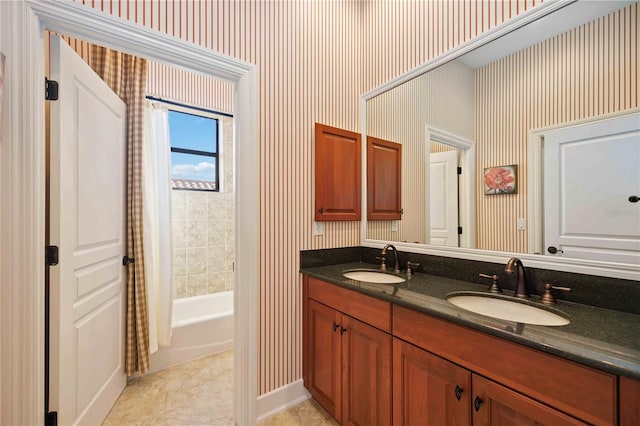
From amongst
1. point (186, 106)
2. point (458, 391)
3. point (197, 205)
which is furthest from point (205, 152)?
point (458, 391)

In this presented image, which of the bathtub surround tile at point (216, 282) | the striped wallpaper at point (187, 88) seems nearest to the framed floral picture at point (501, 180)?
the striped wallpaper at point (187, 88)

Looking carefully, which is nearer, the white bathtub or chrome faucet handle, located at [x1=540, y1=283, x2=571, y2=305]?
→ chrome faucet handle, located at [x1=540, y1=283, x2=571, y2=305]

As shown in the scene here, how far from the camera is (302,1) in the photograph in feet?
6.09

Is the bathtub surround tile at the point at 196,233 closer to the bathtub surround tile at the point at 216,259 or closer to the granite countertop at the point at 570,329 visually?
the bathtub surround tile at the point at 216,259

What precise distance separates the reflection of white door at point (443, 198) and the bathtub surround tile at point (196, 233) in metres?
2.46

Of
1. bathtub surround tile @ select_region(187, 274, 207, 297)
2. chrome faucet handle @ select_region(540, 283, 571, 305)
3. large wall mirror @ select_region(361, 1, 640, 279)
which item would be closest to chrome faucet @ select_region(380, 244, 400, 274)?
large wall mirror @ select_region(361, 1, 640, 279)

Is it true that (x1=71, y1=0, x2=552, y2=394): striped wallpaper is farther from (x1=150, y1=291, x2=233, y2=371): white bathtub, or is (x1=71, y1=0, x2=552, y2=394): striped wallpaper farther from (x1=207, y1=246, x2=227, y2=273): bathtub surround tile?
(x1=207, y1=246, x2=227, y2=273): bathtub surround tile

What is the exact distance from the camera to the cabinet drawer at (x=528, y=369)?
684mm

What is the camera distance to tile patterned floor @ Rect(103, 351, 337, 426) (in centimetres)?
161

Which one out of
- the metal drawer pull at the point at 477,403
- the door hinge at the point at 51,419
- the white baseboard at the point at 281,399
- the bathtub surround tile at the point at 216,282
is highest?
the metal drawer pull at the point at 477,403

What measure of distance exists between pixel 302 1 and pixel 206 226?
2.36 m

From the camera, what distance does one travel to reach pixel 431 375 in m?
1.05

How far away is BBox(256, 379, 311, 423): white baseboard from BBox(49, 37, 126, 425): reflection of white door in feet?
3.03

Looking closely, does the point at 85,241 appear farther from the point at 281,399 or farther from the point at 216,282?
the point at 216,282
